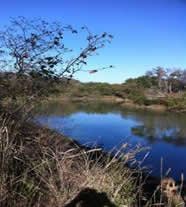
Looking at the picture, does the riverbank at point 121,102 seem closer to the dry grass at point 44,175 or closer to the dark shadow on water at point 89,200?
the dry grass at point 44,175

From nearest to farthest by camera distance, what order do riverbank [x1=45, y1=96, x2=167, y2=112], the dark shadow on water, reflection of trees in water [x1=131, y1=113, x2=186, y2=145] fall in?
the dark shadow on water
reflection of trees in water [x1=131, y1=113, x2=186, y2=145]
riverbank [x1=45, y1=96, x2=167, y2=112]

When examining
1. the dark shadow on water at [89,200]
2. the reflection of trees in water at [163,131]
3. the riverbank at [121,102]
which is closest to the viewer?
the dark shadow on water at [89,200]

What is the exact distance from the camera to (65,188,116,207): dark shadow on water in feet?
8.08

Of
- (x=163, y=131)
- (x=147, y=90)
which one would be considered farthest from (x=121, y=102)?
(x=163, y=131)

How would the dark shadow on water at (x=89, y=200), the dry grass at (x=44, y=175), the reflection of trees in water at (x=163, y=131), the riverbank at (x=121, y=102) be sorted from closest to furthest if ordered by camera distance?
the dark shadow on water at (x=89, y=200), the dry grass at (x=44, y=175), the reflection of trees in water at (x=163, y=131), the riverbank at (x=121, y=102)

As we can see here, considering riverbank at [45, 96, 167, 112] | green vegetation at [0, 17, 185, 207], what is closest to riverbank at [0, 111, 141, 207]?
green vegetation at [0, 17, 185, 207]

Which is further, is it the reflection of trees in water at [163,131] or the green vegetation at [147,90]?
the green vegetation at [147,90]

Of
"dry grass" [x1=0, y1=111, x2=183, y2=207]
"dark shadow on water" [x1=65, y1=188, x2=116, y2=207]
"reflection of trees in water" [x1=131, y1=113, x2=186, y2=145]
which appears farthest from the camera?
"reflection of trees in water" [x1=131, y1=113, x2=186, y2=145]

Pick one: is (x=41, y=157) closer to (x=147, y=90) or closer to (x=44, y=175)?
(x=44, y=175)

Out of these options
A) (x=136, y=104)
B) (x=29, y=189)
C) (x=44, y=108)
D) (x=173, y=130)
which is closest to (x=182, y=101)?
(x=136, y=104)

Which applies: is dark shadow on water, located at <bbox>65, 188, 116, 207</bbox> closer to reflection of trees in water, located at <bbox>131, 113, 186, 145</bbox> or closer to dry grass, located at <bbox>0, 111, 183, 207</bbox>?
dry grass, located at <bbox>0, 111, 183, 207</bbox>

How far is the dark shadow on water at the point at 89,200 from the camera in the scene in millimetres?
A: 2463

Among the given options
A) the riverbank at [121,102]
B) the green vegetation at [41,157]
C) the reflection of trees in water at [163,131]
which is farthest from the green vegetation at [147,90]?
the green vegetation at [41,157]

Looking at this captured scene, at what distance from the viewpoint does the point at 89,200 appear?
99.0 inches
